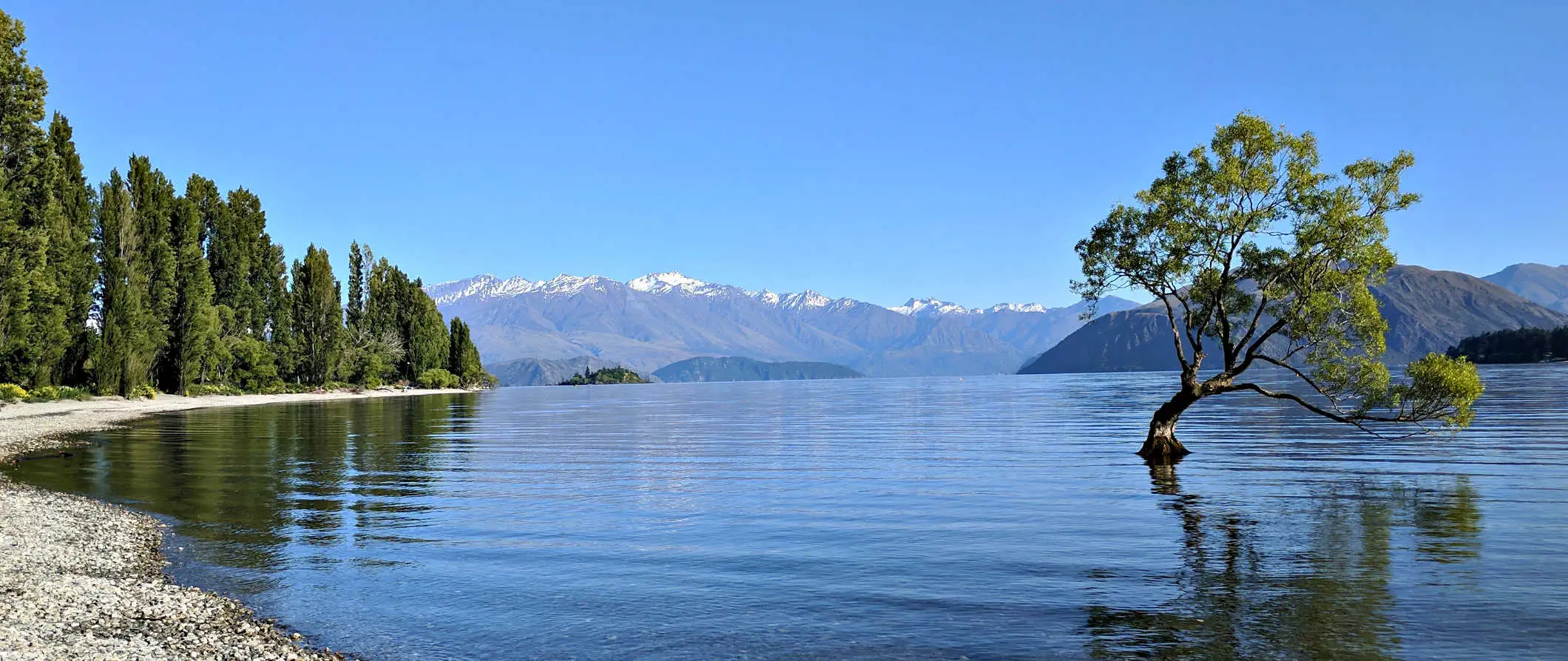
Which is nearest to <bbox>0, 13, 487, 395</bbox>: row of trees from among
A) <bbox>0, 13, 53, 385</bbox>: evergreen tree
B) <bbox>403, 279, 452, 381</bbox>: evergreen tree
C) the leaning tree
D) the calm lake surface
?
<bbox>0, 13, 53, 385</bbox>: evergreen tree

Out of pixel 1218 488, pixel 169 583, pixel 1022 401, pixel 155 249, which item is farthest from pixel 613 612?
pixel 1022 401

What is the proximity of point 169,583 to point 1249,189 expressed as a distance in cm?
3708

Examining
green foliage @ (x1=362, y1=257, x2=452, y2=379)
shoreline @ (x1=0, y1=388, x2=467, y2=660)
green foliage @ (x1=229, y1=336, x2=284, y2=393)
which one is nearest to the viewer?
shoreline @ (x1=0, y1=388, x2=467, y2=660)

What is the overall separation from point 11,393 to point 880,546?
87558mm

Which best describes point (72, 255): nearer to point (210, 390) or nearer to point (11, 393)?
point (11, 393)

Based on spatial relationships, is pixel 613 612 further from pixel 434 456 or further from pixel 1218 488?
pixel 434 456

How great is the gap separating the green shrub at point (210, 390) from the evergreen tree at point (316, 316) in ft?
67.1

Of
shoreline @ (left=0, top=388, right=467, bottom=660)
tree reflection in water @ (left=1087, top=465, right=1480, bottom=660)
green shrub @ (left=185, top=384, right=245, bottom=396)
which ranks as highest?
green shrub @ (left=185, top=384, right=245, bottom=396)

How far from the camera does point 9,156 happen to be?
213ft

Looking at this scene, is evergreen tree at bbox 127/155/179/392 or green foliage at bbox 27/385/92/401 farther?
evergreen tree at bbox 127/155/179/392

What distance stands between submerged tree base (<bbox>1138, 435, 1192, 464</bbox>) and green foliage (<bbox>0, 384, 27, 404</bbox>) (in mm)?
87602

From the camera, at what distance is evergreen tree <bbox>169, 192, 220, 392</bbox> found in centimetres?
10488

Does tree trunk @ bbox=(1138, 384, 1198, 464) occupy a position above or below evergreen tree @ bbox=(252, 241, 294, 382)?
below

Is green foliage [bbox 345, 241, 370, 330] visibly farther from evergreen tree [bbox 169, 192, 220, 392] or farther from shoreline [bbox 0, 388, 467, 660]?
shoreline [bbox 0, 388, 467, 660]
